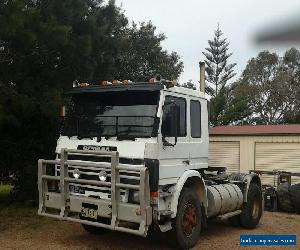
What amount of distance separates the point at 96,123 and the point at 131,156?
1.06 meters

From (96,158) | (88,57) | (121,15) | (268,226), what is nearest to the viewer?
(96,158)

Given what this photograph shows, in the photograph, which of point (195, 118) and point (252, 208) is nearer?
→ point (195, 118)

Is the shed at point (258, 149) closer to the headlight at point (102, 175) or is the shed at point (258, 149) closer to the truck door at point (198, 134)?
the truck door at point (198, 134)

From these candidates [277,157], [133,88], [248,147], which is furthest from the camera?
[248,147]

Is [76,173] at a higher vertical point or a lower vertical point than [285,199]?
higher

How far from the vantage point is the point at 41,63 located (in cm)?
1046

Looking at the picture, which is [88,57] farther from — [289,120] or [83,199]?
[289,120]

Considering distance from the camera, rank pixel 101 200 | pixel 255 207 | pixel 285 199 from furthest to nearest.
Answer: pixel 285 199
pixel 255 207
pixel 101 200

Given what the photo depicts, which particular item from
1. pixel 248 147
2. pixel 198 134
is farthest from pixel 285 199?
pixel 198 134

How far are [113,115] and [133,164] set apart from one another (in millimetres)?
999

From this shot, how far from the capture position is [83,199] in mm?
6703

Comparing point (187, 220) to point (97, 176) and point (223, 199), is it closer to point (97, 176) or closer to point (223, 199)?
point (223, 199)

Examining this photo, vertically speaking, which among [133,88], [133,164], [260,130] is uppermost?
[133,88]

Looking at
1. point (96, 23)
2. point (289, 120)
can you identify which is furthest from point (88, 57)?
point (289, 120)
